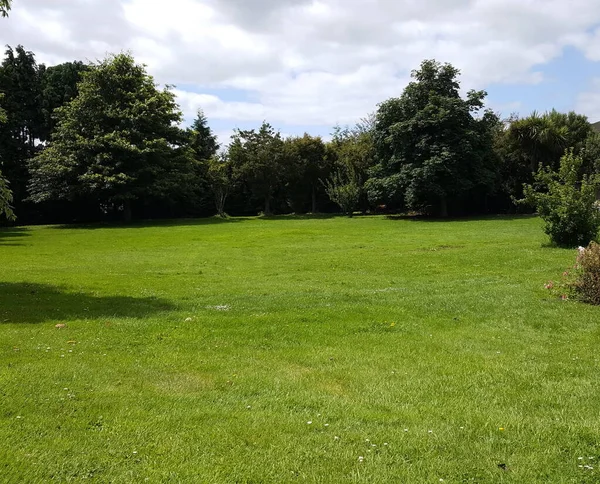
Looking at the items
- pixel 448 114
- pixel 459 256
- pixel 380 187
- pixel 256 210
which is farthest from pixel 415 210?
pixel 459 256

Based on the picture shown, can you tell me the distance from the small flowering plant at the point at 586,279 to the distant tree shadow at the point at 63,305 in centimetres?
838

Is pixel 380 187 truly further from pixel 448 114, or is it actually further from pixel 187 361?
pixel 187 361

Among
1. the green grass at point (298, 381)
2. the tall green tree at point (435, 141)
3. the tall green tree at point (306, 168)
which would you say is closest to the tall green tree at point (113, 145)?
the tall green tree at point (306, 168)

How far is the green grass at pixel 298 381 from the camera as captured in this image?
3.96 meters

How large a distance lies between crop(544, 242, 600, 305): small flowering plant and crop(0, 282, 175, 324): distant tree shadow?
8.38m

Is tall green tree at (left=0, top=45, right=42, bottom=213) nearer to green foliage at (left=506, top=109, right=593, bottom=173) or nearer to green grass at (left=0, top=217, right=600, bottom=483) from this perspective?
green grass at (left=0, top=217, right=600, bottom=483)

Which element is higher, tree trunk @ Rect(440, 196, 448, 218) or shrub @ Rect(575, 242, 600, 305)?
tree trunk @ Rect(440, 196, 448, 218)

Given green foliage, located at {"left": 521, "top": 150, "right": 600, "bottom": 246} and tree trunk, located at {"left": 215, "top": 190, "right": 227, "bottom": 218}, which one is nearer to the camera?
green foliage, located at {"left": 521, "top": 150, "right": 600, "bottom": 246}

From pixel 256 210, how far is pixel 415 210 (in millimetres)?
19313

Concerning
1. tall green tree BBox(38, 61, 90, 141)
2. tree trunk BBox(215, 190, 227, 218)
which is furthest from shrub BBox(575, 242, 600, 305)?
tall green tree BBox(38, 61, 90, 141)

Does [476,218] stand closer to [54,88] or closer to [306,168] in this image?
[306,168]

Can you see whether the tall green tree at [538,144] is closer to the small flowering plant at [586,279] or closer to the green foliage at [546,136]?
the green foliage at [546,136]

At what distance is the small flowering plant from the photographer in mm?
10383

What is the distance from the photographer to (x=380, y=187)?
139 ft
